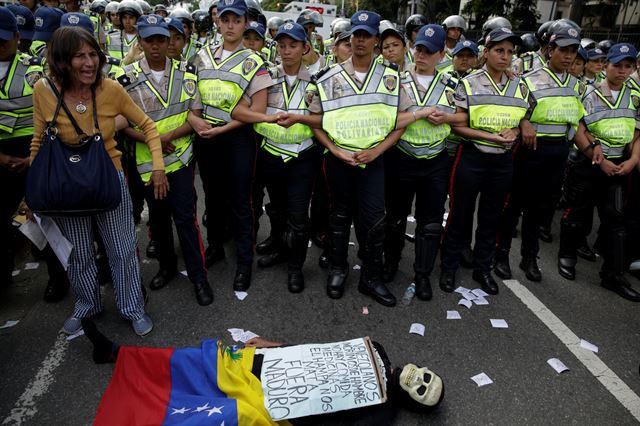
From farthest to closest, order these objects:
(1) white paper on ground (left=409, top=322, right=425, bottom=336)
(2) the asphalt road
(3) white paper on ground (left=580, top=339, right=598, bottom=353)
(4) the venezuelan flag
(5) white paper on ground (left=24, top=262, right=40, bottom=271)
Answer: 1. (5) white paper on ground (left=24, top=262, right=40, bottom=271)
2. (1) white paper on ground (left=409, top=322, right=425, bottom=336)
3. (3) white paper on ground (left=580, top=339, right=598, bottom=353)
4. (2) the asphalt road
5. (4) the venezuelan flag

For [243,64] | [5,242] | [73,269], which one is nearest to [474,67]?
[243,64]

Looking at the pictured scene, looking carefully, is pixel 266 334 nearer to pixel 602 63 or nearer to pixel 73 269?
pixel 73 269

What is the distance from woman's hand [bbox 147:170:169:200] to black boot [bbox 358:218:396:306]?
5.55ft

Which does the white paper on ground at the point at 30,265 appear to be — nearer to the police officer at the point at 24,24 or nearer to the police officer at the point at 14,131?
the police officer at the point at 14,131

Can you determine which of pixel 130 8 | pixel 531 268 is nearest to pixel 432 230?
pixel 531 268

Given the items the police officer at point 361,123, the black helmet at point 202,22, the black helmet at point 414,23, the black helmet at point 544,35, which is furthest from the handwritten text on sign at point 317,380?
the black helmet at point 202,22

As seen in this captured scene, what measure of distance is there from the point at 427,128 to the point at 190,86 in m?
1.96

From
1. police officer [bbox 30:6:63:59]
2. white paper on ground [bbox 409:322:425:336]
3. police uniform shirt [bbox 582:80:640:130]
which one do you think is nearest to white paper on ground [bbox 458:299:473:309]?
white paper on ground [bbox 409:322:425:336]

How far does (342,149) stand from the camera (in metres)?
3.59

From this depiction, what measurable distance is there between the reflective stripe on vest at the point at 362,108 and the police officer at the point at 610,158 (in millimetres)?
2036

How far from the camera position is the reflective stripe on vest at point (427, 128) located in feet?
12.1

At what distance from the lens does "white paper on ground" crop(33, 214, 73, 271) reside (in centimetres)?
300

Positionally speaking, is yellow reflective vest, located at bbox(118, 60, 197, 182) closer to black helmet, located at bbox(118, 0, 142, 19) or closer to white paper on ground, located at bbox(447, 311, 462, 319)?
white paper on ground, located at bbox(447, 311, 462, 319)

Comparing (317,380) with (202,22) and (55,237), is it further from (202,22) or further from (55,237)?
(202,22)
